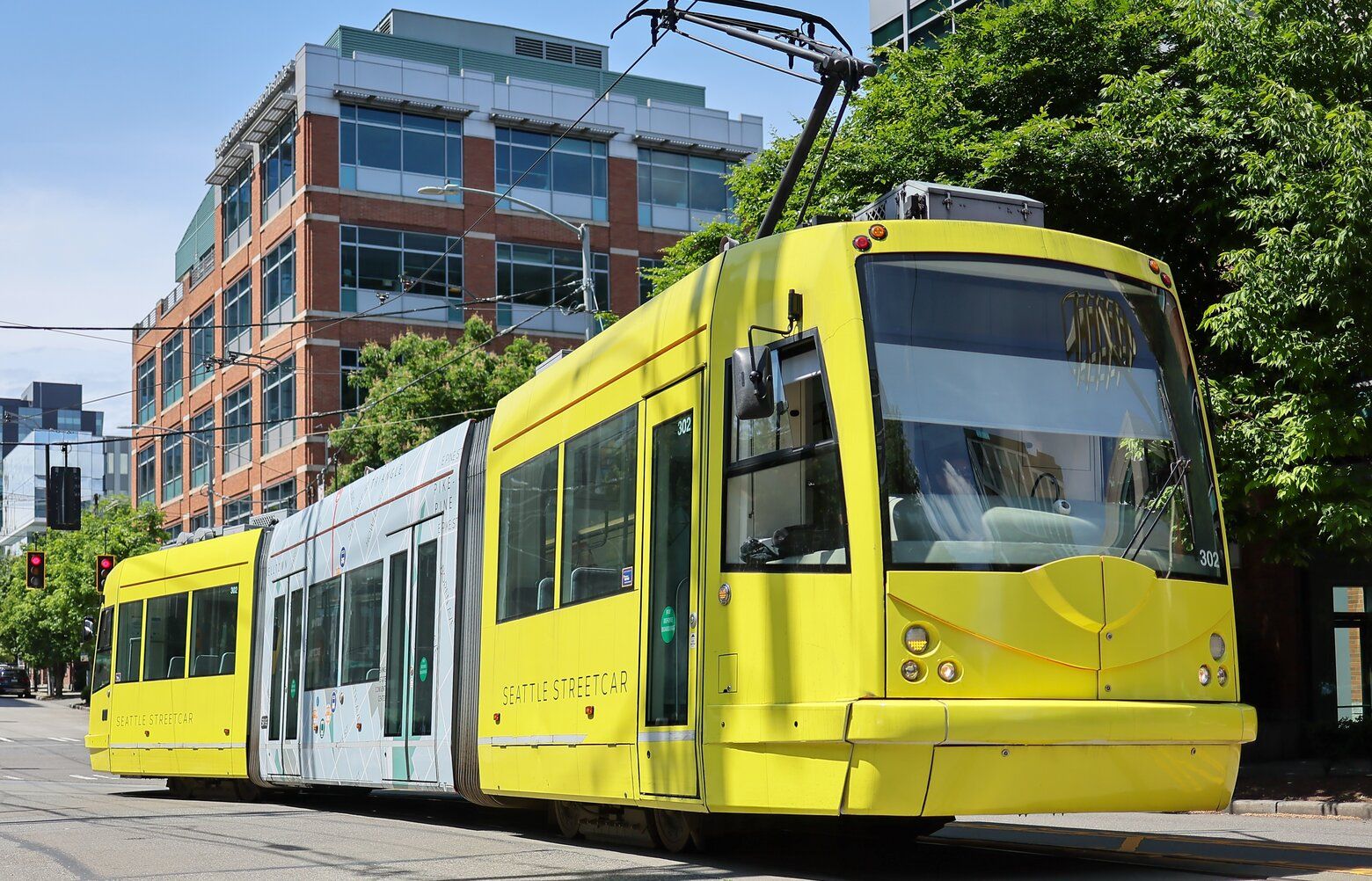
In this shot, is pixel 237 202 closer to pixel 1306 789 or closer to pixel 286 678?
pixel 286 678

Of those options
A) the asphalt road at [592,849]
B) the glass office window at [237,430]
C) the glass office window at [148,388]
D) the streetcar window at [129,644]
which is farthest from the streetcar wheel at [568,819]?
the glass office window at [148,388]

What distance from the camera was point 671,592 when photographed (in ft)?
30.3

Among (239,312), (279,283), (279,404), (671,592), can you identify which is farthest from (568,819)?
(239,312)

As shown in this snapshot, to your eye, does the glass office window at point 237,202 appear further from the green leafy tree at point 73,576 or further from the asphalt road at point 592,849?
the asphalt road at point 592,849

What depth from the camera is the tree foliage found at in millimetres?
15055

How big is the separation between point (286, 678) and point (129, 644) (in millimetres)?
5226

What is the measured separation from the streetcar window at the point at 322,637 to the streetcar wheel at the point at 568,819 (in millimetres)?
4739

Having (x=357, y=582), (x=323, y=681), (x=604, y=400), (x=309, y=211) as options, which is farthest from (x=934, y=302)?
(x=309, y=211)

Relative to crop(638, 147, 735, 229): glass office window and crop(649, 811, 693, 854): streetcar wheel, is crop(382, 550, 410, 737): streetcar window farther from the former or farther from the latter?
crop(638, 147, 735, 229): glass office window

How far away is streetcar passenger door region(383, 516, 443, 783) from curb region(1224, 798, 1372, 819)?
8.05 m

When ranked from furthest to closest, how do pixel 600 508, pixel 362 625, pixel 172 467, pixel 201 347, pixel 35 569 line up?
pixel 172 467 < pixel 201 347 < pixel 35 569 < pixel 362 625 < pixel 600 508

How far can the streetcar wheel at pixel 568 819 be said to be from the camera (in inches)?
448

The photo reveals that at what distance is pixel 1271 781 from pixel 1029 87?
30.6 ft

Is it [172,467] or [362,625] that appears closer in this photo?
[362,625]
